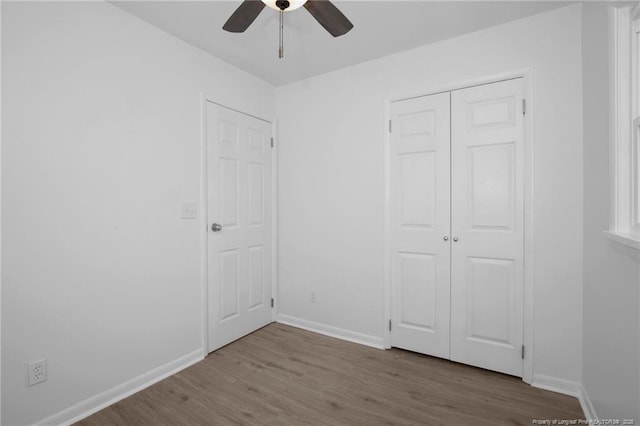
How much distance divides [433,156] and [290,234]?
1.61 meters

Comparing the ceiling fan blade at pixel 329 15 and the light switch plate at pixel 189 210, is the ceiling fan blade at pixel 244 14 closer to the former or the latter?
the ceiling fan blade at pixel 329 15

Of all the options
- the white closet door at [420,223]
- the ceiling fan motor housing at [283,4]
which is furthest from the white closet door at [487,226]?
the ceiling fan motor housing at [283,4]

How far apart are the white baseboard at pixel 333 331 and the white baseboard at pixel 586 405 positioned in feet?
4.35

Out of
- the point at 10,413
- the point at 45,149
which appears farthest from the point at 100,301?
the point at 45,149

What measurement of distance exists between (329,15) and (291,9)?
7.8 inches

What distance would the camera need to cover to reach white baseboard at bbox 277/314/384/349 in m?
2.69

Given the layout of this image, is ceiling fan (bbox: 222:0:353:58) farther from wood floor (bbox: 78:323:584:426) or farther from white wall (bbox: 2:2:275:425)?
wood floor (bbox: 78:323:584:426)

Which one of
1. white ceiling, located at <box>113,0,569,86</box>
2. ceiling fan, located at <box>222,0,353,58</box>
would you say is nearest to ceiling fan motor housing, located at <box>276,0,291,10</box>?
ceiling fan, located at <box>222,0,353,58</box>

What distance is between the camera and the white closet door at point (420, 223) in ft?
7.83

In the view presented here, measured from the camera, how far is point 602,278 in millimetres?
1577

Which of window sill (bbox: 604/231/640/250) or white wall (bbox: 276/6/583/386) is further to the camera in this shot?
white wall (bbox: 276/6/583/386)

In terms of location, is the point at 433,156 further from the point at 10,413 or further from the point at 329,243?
the point at 10,413

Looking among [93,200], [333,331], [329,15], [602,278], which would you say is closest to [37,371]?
[93,200]

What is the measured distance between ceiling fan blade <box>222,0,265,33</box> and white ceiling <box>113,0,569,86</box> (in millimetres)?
410
